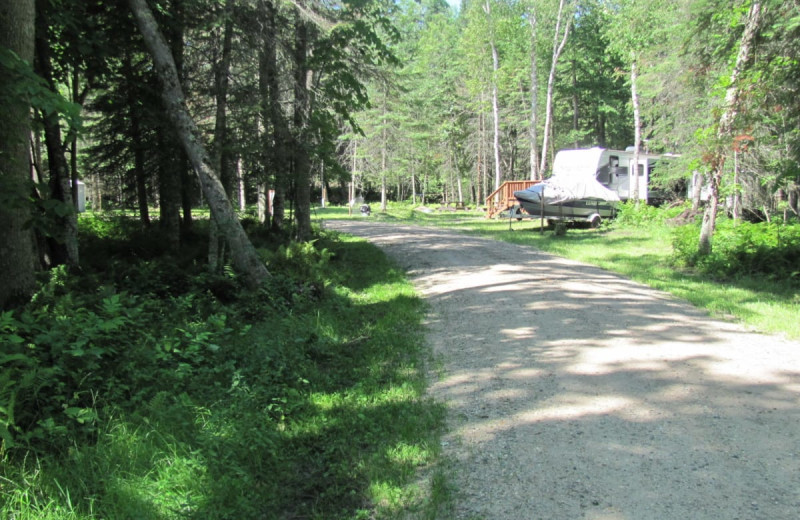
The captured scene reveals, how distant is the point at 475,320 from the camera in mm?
7422

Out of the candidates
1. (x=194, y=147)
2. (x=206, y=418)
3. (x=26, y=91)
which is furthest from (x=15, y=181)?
(x=206, y=418)

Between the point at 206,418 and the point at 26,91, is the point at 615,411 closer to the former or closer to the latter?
the point at 206,418

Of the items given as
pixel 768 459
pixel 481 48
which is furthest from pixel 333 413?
pixel 481 48

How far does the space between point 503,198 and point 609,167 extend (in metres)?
5.66

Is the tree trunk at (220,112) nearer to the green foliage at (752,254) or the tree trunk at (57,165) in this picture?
the tree trunk at (57,165)

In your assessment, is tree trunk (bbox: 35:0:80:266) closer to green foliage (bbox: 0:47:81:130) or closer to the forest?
the forest

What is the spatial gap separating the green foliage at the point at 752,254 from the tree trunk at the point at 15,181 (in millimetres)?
11748

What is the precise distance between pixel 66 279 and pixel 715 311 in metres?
9.38

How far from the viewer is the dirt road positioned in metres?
3.09

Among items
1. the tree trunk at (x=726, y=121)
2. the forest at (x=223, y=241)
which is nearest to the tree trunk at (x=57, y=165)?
the forest at (x=223, y=241)

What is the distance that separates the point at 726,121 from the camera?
1121 cm

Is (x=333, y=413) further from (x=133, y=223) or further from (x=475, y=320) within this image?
(x=133, y=223)

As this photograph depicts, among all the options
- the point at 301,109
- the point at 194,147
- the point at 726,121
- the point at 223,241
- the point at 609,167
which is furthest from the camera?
the point at 609,167

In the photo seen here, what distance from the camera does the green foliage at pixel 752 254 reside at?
10.3 m
